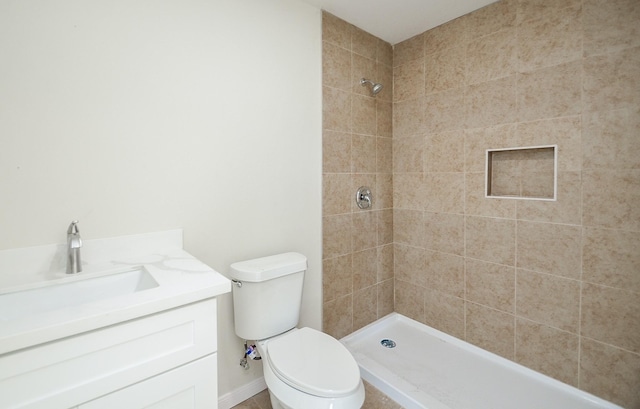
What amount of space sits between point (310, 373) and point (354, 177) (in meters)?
1.30

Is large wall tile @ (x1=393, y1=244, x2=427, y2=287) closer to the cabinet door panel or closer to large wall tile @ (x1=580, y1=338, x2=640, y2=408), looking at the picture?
large wall tile @ (x1=580, y1=338, x2=640, y2=408)

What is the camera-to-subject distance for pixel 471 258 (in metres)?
2.00

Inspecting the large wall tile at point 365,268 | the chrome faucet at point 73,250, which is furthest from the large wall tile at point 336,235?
the chrome faucet at point 73,250

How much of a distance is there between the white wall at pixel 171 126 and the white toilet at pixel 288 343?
18 cm

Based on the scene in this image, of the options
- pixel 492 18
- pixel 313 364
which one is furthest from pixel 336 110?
pixel 313 364

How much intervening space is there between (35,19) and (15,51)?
0.46ft

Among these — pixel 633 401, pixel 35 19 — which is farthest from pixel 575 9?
pixel 35 19

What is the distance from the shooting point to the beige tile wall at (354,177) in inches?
77.4

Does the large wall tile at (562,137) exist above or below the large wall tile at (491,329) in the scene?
above

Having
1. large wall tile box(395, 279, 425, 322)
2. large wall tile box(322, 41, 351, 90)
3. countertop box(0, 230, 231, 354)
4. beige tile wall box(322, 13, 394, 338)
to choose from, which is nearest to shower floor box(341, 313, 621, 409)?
large wall tile box(395, 279, 425, 322)

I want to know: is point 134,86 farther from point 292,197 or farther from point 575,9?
point 575,9

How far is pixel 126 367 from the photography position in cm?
78

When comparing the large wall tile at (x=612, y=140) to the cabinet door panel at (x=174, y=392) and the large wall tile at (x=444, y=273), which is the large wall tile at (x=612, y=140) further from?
the cabinet door panel at (x=174, y=392)

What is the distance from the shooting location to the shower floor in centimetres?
156
